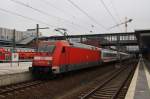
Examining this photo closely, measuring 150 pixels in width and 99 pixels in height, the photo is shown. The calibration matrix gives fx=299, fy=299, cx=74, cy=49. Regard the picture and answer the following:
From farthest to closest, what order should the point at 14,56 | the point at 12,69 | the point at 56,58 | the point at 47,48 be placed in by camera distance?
the point at 14,56
the point at 12,69
the point at 47,48
the point at 56,58

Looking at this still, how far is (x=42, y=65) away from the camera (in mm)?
21219

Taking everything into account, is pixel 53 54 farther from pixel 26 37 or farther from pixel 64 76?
pixel 26 37

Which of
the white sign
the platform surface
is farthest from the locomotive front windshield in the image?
the white sign

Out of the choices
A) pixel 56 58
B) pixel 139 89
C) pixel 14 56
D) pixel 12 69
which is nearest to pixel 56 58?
pixel 56 58

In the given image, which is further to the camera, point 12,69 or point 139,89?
point 12,69

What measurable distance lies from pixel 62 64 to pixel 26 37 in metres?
65.1

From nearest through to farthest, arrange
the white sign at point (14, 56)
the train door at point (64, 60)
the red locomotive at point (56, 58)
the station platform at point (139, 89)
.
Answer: the station platform at point (139, 89), the red locomotive at point (56, 58), the train door at point (64, 60), the white sign at point (14, 56)

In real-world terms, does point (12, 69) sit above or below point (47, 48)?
below

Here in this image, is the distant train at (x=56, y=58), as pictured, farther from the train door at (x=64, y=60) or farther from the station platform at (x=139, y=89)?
→ the station platform at (x=139, y=89)

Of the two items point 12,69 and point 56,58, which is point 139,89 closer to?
point 56,58

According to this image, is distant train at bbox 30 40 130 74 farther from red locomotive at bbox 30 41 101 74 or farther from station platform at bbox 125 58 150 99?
station platform at bbox 125 58 150 99

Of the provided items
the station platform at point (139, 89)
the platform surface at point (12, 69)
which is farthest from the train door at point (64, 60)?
the station platform at point (139, 89)

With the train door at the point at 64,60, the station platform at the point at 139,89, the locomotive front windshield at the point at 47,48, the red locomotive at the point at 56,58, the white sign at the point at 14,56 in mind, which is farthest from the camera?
the white sign at the point at 14,56

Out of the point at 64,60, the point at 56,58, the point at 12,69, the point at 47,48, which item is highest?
the point at 47,48
